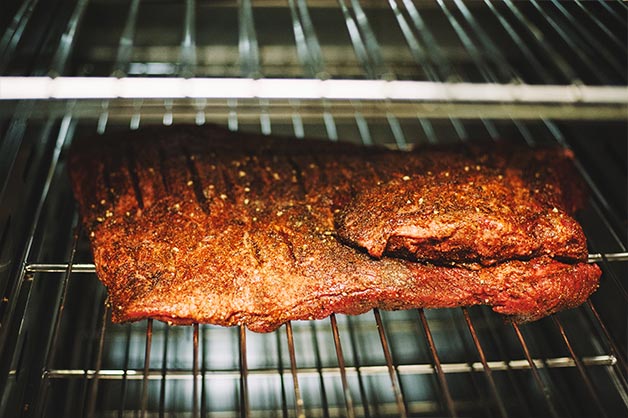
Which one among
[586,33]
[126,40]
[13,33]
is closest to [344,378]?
[13,33]

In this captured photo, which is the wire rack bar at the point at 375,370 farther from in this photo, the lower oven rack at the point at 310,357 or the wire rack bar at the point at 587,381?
the wire rack bar at the point at 587,381

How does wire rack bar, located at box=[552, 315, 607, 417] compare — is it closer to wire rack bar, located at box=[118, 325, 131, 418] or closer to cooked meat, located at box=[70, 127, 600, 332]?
cooked meat, located at box=[70, 127, 600, 332]

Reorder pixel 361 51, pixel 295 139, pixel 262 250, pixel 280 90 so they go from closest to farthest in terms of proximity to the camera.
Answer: pixel 280 90
pixel 262 250
pixel 295 139
pixel 361 51

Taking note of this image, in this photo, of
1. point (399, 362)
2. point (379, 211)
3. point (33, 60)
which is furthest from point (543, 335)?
point (33, 60)

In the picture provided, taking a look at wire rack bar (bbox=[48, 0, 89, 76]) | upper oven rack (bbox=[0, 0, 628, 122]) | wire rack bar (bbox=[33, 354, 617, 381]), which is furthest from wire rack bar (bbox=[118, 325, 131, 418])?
wire rack bar (bbox=[48, 0, 89, 76])

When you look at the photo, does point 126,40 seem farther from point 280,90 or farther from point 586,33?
point 586,33

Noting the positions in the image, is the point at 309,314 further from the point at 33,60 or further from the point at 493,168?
the point at 33,60
